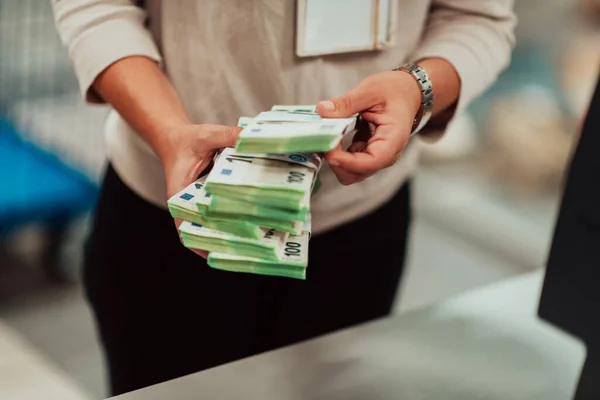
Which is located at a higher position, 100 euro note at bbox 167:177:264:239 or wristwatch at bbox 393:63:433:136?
wristwatch at bbox 393:63:433:136

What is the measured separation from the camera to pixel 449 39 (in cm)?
90

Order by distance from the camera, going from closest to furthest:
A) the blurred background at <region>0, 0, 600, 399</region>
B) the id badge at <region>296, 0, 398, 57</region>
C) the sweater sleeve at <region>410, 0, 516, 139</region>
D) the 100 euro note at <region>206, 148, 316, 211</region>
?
the 100 euro note at <region>206, 148, 316, 211</region> < the id badge at <region>296, 0, 398, 57</region> < the sweater sleeve at <region>410, 0, 516, 139</region> < the blurred background at <region>0, 0, 600, 399</region>

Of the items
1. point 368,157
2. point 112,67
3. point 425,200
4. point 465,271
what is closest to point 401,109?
point 368,157

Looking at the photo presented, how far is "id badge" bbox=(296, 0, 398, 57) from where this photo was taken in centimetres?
78

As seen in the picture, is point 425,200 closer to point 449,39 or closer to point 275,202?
point 449,39

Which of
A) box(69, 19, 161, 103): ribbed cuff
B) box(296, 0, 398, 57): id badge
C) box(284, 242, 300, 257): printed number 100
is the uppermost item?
box(296, 0, 398, 57): id badge

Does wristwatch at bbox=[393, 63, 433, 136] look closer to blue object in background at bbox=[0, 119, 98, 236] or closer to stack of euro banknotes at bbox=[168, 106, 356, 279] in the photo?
stack of euro banknotes at bbox=[168, 106, 356, 279]

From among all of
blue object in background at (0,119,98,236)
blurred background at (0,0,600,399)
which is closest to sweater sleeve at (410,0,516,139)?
blurred background at (0,0,600,399)

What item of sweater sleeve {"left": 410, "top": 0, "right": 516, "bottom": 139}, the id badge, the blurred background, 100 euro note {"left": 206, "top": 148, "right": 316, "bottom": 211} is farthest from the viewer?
the blurred background

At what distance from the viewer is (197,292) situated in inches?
38.4

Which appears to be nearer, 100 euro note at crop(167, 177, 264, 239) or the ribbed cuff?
100 euro note at crop(167, 177, 264, 239)

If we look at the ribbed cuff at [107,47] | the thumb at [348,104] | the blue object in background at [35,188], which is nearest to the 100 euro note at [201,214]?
the thumb at [348,104]

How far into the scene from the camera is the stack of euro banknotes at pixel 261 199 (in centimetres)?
60

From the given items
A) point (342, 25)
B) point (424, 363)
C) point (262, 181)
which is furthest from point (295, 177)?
point (424, 363)
